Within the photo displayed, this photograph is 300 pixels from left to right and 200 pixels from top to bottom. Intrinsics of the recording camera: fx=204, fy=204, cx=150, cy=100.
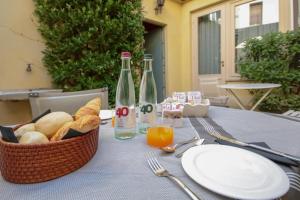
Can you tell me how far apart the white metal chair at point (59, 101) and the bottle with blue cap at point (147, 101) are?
0.54 metres

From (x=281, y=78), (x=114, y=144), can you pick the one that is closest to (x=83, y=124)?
(x=114, y=144)

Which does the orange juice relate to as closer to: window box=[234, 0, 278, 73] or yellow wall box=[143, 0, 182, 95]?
window box=[234, 0, 278, 73]

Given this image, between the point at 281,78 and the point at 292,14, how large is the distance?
106cm

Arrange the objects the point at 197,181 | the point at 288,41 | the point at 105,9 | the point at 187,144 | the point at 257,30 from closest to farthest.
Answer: the point at 197,181 < the point at 187,144 < the point at 105,9 < the point at 288,41 < the point at 257,30

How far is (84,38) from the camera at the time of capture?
220 cm

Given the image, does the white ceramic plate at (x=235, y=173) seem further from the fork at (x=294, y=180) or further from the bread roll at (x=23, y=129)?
the bread roll at (x=23, y=129)

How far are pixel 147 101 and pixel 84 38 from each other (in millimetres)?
1694

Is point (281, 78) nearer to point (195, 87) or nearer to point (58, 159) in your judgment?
point (195, 87)

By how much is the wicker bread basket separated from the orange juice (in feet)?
0.85

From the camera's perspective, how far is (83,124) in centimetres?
48

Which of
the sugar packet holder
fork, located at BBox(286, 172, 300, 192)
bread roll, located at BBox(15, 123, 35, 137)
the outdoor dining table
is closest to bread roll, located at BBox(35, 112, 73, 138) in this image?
bread roll, located at BBox(15, 123, 35, 137)

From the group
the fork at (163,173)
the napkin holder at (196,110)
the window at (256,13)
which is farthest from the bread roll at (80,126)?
the window at (256,13)

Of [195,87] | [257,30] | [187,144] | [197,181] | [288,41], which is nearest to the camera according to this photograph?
[197,181]

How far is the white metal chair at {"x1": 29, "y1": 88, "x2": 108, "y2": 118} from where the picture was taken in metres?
1.06
